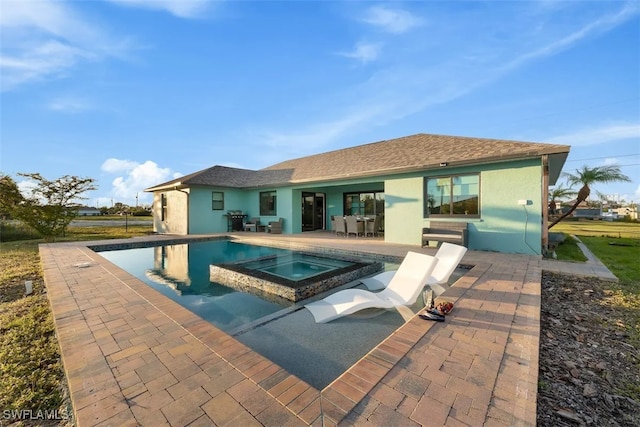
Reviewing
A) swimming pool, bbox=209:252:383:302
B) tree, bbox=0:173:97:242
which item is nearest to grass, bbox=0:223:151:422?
swimming pool, bbox=209:252:383:302

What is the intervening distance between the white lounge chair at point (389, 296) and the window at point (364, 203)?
977cm

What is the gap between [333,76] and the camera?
12.6 m

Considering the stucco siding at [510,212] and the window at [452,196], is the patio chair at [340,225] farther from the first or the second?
the stucco siding at [510,212]

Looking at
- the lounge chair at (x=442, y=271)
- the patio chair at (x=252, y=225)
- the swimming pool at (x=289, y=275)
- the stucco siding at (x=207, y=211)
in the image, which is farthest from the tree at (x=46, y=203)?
the lounge chair at (x=442, y=271)

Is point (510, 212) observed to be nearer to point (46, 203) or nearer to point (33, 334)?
point (33, 334)

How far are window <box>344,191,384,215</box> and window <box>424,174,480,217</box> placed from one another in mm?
4319

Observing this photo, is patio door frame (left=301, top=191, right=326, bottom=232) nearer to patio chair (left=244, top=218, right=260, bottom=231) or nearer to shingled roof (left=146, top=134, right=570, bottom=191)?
shingled roof (left=146, top=134, right=570, bottom=191)

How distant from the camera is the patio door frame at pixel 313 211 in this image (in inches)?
615

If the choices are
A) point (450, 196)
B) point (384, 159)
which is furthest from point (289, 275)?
Result: point (384, 159)

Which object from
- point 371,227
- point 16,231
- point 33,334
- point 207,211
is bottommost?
point 33,334

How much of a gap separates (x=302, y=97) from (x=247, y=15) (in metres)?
5.35

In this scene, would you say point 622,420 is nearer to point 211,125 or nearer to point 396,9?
point 396,9

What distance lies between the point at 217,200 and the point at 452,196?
12485 mm

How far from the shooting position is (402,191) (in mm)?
10555
